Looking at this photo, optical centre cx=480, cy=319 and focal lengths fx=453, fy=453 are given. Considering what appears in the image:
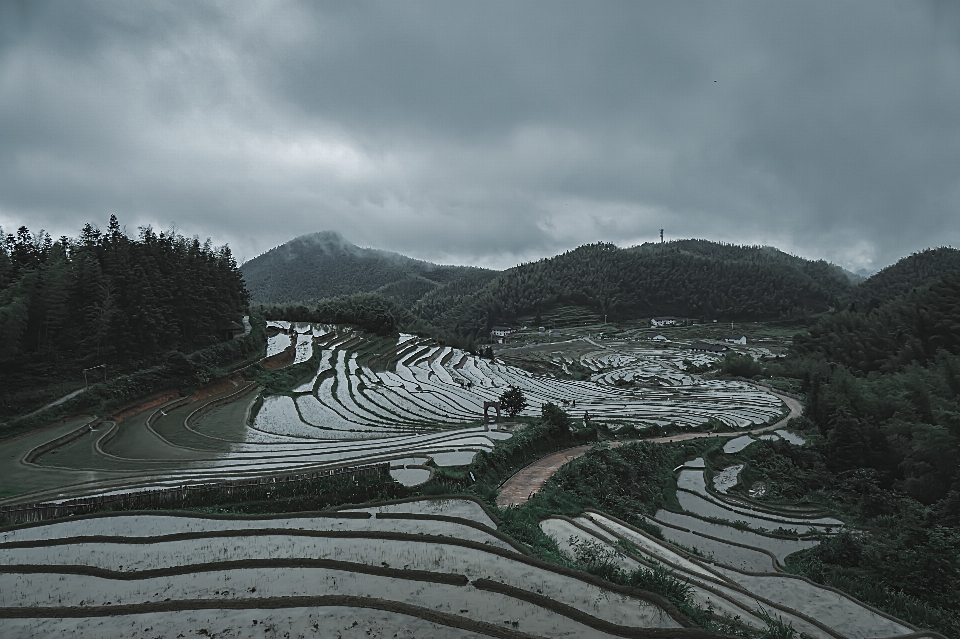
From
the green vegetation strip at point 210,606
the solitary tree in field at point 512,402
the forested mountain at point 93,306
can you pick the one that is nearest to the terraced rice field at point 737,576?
the green vegetation strip at point 210,606

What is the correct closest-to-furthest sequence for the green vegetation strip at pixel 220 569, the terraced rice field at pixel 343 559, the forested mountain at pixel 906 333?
the terraced rice field at pixel 343 559 < the green vegetation strip at pixel 220 569 < the forested mountain at pixel 906 333

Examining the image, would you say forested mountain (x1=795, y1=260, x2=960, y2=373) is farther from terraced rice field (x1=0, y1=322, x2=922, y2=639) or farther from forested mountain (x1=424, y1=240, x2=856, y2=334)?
forested mountain (x1=424, y1=240, x2=856, y2=334)

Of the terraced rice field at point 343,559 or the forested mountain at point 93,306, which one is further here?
the forested mountain at point 93,306

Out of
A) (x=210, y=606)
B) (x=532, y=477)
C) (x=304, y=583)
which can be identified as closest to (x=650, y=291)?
(x=532, y=477)

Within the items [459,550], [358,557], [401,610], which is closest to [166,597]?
[358,557]

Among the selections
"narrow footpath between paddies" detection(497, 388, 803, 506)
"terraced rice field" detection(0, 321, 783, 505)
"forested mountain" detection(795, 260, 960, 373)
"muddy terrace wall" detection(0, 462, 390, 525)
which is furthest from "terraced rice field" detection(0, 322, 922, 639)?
"forested mountain" detection(795, 260, 960, 373)

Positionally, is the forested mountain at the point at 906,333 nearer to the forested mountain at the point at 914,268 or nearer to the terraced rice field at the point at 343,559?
the terraced rice field at the point at 343,559

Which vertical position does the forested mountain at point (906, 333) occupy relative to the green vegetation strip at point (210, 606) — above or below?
above

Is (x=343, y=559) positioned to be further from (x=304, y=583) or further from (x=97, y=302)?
(x=97, y=302)
